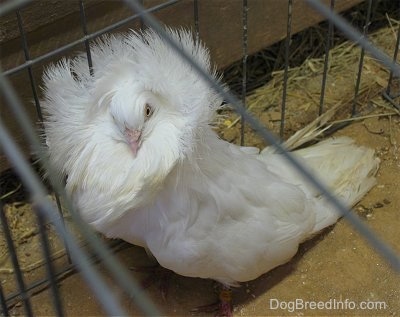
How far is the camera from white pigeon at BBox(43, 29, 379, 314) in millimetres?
1387

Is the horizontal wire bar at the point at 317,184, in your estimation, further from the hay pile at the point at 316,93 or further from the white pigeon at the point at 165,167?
the hay pile at the point at 316,93

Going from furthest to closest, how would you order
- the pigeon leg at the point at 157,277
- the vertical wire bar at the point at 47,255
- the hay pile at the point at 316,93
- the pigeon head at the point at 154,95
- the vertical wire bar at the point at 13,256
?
the hay pile at the point at 316,93, the pigeon leg at the point at 157,277, the pigeon head at the point at 154,95, the vertical wire bar at the point at 13,256, the vertical wire bar at the point at 47,255

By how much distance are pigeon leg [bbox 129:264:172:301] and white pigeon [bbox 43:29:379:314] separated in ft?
0.61

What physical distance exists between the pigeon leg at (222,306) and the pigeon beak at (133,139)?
0.54 meters

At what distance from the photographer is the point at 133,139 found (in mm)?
1366

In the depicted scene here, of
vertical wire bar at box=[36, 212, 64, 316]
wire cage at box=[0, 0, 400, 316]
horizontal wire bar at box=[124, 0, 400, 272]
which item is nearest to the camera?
horizontal wire bar at box=[124, 0, 400, 272]

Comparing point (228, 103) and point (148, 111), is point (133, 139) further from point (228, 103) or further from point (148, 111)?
point (228, 103)

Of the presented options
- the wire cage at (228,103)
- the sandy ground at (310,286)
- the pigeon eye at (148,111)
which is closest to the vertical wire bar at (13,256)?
the wire cage at (228,103)

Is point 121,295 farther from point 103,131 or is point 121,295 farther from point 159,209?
point 103,131

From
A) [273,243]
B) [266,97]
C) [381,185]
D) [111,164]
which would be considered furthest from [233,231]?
[266,97]

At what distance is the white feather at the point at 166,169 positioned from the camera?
4.56ft

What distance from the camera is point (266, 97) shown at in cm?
224

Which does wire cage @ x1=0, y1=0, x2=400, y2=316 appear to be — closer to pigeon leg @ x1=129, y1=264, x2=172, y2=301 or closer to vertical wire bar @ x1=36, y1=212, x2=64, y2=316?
pigeon leg @ x1=129, y1=264, x2=172, y2=301

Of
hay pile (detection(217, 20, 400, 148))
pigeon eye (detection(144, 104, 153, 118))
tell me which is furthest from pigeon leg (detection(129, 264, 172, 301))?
pigeon eye (detection(144, 104, 153, 118))
